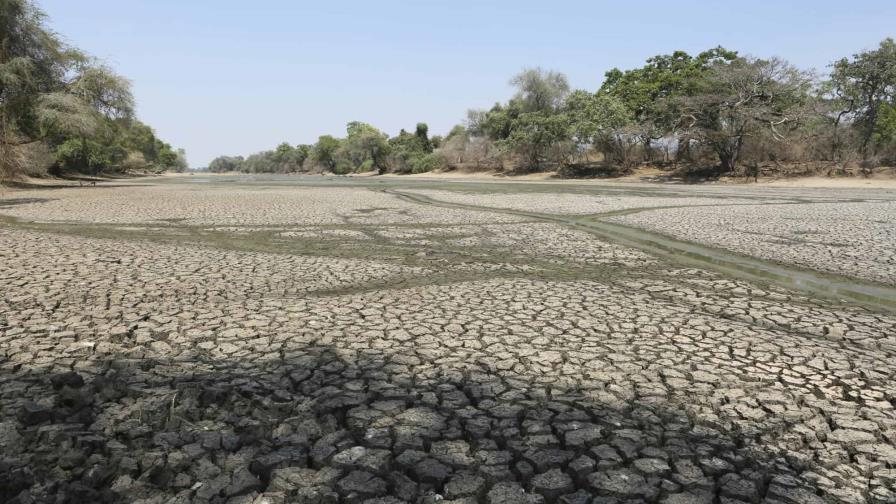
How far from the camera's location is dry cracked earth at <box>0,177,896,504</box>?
239 centimetres

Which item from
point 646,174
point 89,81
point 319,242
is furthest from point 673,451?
point 646,174

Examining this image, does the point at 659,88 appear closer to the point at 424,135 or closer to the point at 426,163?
the point at 426,163

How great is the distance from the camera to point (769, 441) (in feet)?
9.02

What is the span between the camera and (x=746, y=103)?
112ft

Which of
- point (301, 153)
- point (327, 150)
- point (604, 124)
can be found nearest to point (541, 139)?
point (604, 124)

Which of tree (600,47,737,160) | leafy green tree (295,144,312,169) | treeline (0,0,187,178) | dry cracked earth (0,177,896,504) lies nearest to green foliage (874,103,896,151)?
tree (600,47,737,160)

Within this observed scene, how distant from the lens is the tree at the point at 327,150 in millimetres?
104625

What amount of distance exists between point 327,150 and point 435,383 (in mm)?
105947

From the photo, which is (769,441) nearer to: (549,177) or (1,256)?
(1,256)

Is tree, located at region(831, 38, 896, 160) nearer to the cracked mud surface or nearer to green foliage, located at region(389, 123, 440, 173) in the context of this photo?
the cracked mud surface

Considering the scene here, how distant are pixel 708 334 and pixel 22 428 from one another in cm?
461

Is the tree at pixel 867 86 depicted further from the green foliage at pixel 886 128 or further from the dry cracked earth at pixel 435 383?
the dry cracked earth at pixel 435 383

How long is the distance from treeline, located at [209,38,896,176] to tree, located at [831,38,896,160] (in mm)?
68

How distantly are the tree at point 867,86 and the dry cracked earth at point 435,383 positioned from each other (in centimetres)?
3824
